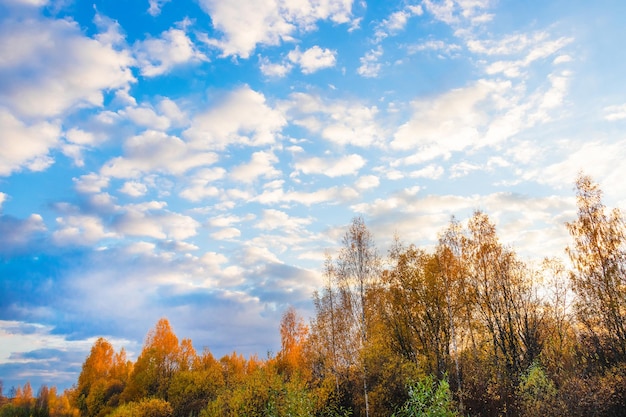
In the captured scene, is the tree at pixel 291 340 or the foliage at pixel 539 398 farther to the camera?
the tree at pixel 291 340

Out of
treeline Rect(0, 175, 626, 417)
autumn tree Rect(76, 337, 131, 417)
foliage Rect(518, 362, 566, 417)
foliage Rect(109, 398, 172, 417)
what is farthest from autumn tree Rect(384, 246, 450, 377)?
autumn tree Rect(76, 337, 131, 417)

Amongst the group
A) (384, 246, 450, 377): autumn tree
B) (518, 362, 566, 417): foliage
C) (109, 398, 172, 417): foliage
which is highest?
(384, 246, 450, 377): autumn tree

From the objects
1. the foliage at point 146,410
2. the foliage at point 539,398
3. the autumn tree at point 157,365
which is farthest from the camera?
the autumn tree at point 157,365

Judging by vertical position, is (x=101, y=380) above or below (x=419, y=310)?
below

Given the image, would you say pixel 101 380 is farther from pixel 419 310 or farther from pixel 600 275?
pixel 600 275

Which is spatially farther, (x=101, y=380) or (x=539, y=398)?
(x=101, y=380)

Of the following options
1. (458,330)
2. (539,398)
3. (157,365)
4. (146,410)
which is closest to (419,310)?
(458,330)

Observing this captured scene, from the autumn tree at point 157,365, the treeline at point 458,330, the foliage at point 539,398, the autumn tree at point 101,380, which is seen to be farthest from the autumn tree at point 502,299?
the autumn tree at point 101,380

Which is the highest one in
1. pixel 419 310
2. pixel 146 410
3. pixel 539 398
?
pixel 419 310

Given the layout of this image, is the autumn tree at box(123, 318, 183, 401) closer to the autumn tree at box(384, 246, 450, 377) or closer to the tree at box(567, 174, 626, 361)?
the autumn tree at box(384, 246, 450, 377)

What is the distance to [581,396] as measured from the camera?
706 inches

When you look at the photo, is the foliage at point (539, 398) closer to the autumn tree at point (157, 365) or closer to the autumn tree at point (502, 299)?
the autumn tree at point (502, 299)

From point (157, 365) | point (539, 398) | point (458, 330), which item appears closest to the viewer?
point (539, 398)

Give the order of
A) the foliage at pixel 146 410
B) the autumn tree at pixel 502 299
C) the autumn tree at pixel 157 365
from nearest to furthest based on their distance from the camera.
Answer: the autumn tree at pixel 502 299 → the foliage at pixel 146 410 → the autumn tree at pixel 157 365
